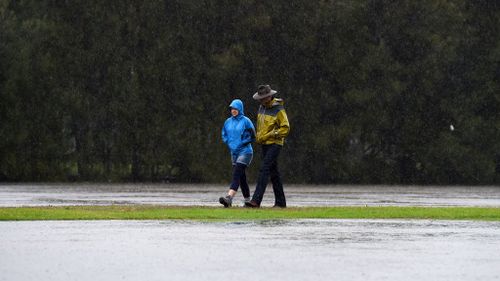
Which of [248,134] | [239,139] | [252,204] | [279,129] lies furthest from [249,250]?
[248,134]

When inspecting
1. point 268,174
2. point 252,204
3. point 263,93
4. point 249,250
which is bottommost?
point 249,250

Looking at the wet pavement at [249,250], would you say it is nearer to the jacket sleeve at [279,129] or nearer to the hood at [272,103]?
the jacket sleeve at [279,129]

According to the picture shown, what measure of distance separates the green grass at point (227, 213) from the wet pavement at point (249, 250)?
100 centimetres

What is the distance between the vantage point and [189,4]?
42.1m

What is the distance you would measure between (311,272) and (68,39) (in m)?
31.6

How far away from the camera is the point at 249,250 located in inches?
512

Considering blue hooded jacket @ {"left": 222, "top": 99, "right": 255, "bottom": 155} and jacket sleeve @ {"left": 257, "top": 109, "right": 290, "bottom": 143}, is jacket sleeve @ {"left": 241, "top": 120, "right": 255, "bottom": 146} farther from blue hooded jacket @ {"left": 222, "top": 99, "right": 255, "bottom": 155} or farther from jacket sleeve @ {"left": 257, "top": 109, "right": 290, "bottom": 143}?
jacket sleeve @ {"left": 257, "top": 109, "right": 290, "bottom": 143}

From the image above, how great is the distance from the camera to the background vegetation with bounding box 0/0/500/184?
136 ft

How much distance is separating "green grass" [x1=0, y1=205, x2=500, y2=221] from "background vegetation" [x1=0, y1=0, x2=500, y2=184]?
67.3 feet

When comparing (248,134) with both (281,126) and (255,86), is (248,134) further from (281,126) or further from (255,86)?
(255,86)

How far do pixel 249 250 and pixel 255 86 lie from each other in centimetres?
2914

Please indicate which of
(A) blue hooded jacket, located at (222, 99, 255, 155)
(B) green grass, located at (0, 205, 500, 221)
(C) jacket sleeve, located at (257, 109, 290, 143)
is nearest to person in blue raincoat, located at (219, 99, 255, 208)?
(A) blue hooded jacket, located at (222, 99, 255, 155)

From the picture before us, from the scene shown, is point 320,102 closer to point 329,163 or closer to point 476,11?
point 329,163

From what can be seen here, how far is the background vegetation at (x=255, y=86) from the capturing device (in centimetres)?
4159
